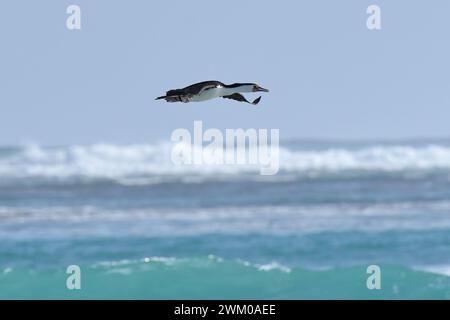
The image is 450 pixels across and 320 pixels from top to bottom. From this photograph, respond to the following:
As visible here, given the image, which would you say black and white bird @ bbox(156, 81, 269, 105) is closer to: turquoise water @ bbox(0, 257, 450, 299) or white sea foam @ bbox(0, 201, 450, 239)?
turquoise water @ bbox(0, 257, 450, 299)

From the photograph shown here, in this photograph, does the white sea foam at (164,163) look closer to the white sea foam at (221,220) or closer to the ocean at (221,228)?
the ocean at (221,228)

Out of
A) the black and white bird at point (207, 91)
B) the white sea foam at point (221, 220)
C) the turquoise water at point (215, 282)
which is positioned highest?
the black and white bird at point (207, 91)

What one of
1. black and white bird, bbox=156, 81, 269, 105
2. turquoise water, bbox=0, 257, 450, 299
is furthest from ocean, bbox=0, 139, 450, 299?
black and white bird, bbox=156, 81, 269, 105

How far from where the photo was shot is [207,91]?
20172mm

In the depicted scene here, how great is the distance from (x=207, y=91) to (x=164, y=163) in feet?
121

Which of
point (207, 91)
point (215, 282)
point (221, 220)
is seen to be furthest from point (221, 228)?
point (207, 91)

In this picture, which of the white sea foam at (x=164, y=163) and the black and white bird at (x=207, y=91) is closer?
the black and white bird at (x=207, y=91)

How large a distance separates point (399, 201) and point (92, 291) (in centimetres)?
1579

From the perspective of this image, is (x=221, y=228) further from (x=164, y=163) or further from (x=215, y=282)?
(x=164, y=163)

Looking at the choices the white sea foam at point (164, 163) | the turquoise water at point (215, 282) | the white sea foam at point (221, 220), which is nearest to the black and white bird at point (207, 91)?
the turquoise water at point (215, 282)

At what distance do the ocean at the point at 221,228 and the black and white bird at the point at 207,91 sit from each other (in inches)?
332

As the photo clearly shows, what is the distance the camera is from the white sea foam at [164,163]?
53406 millimetres
